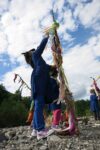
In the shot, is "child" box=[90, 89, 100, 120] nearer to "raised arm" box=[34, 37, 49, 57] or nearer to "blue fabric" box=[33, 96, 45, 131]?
"raised arm" box=[34, 37, 49, 57]

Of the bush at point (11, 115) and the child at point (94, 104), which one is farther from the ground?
the bush at point (11, 115)

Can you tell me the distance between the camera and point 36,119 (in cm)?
764

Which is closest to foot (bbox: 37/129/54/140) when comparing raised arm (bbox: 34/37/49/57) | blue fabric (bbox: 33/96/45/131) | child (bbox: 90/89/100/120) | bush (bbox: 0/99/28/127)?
blue fabric (bbox: 33/96/45/131)

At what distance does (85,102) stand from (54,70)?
185 ft

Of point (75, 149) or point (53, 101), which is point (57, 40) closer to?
point (53, 101)

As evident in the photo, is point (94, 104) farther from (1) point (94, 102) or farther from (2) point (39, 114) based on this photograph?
(2) point (39, 114)

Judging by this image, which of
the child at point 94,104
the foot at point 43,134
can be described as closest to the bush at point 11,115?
the child at point 94,104

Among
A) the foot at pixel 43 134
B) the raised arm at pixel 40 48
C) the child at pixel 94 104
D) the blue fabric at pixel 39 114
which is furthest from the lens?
the child at pixel 94 104

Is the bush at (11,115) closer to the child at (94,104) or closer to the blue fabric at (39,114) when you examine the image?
the child at (94,104)

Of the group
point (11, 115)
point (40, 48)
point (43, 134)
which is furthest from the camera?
point (11, 115)

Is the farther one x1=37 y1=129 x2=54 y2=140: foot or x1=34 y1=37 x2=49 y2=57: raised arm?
x1=34 y1=37 x2=49 y2=57: raised arm

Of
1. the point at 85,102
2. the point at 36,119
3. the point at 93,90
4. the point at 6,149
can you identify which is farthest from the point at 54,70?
the point at 85,102

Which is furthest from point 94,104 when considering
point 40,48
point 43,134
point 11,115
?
point 11,115

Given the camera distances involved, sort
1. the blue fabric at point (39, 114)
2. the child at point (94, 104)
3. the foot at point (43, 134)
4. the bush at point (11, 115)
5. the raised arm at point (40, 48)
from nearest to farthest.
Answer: the foot at point (43, 134) < the blue fabric at point (39, 114) < the raised arm at point (40, 48) < the child at point (94, 104) < the bush at point (11, 115)
